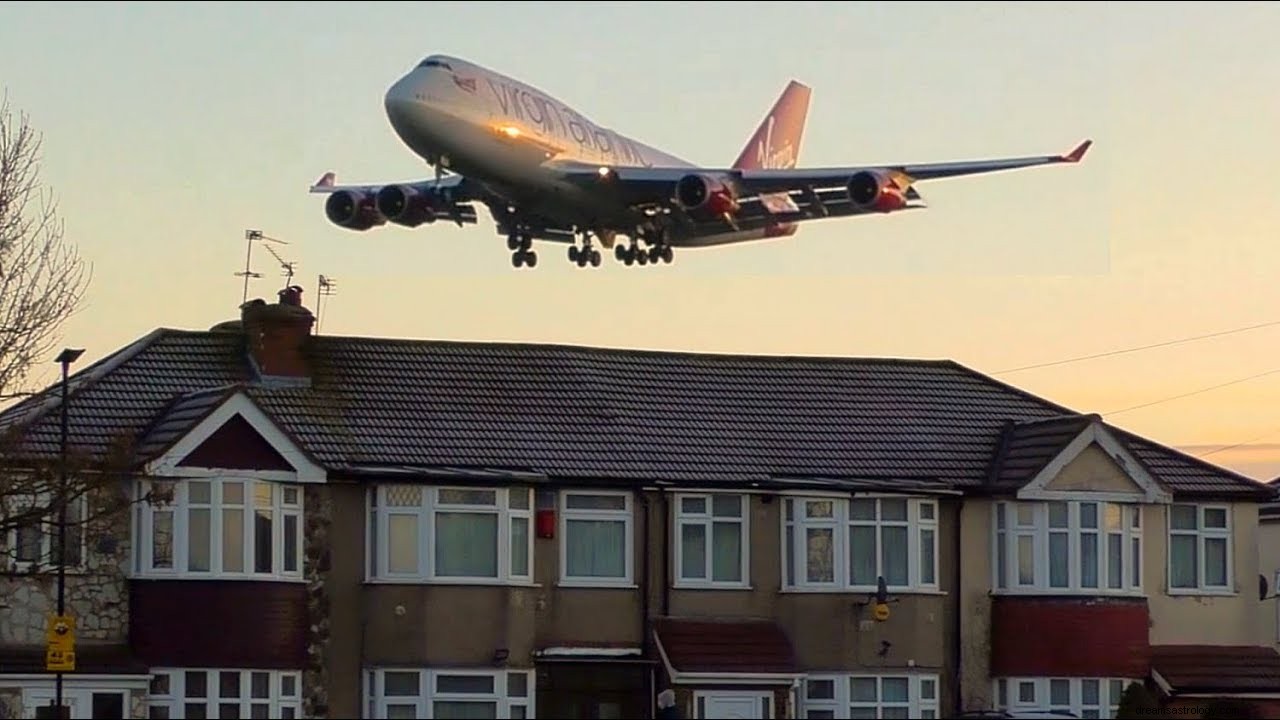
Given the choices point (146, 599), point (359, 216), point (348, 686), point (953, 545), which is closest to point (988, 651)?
point (953, 545)

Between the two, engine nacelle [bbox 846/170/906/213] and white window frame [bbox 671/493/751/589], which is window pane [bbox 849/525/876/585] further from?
engine nacelle [bbox 846/170/906/213]

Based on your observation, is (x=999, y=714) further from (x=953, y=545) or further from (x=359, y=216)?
(x=359, y=216)

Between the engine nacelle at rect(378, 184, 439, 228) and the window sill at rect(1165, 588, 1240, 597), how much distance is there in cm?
2233

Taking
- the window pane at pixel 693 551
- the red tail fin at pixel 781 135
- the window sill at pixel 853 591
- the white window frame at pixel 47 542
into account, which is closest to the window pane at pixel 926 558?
the window sill at pixel 853 591

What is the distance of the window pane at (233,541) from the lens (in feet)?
137

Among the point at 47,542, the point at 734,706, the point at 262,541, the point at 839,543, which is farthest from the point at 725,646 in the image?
the point at 47,542

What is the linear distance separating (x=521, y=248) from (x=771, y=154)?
18.2 m

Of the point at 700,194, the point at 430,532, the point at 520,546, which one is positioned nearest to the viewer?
the point at 430,532

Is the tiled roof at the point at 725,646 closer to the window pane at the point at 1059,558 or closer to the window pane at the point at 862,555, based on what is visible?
the window pane at the point at 862,555

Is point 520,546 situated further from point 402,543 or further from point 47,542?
point 47,542

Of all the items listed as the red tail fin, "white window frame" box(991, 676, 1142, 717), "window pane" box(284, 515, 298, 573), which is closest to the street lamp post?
"window pane" box(284, 515, 298, 573)

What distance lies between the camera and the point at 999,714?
39594 mm

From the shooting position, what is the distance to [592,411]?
153ft

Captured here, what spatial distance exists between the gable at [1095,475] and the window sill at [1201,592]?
7.31 feet
